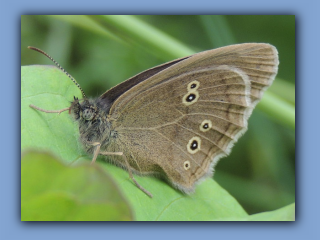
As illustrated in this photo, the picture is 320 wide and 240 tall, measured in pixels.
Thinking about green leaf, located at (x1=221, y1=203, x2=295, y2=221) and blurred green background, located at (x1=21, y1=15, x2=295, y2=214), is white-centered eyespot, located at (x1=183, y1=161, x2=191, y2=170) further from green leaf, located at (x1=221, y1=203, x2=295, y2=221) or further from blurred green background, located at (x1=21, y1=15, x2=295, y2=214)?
blurred green background, located at (x1=21, y1=15, x2=295, y2=214)

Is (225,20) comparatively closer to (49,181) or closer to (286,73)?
(286,73)

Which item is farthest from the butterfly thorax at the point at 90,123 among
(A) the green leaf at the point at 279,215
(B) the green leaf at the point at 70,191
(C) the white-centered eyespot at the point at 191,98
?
(A) the green leaf at the point at 279,215

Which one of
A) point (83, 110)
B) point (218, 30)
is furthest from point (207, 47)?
point (83, 110)

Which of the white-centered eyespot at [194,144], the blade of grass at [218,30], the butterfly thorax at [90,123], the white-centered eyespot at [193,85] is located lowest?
the white-centered eyespot at [194,144]

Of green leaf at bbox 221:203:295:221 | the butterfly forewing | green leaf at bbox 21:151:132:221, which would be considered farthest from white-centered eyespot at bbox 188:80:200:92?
green leaf at bbox 21:151:132:221

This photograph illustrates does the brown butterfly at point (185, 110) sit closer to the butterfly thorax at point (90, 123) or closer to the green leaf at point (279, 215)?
the butterfly thorax at point (90, 123)
